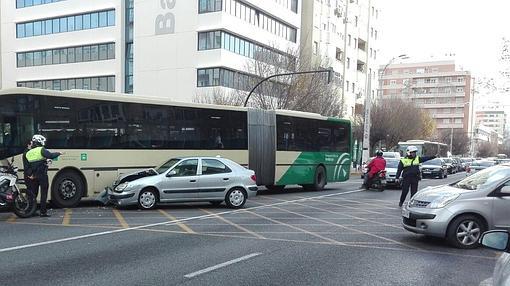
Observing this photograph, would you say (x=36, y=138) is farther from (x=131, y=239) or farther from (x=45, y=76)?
(x=45, y=76)

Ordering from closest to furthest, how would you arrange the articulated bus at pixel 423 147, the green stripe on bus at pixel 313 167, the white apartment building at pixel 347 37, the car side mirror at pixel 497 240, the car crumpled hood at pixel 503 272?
the car crumpled hood at pixel 503 272 → the car side mirror at pixel 497 240 → the green stripe on bus at pixel 313 167 → the articulated bus at pixel 423 147 → the white apartment building at pixel 347 37

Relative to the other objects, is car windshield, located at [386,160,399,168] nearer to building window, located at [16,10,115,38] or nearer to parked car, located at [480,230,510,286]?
parked car, located at [480,230,510,286]

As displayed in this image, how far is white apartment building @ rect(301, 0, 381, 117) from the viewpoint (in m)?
57.3

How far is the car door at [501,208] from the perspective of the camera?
8.38 meters

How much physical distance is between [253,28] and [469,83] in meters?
98.0

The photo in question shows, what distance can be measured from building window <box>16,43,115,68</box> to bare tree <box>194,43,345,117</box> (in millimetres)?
18876

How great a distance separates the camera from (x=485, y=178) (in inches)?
351

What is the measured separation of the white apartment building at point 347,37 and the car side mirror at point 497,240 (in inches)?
1959

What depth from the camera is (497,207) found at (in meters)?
8.41

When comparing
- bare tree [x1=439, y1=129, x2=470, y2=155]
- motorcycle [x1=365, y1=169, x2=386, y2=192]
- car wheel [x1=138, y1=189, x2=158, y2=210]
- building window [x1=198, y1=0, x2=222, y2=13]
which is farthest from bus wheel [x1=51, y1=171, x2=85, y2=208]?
bare tree [x1=439, y1=129, x2=470, y2=155]

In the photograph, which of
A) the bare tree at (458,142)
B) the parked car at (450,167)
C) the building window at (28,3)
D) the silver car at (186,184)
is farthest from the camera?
the bare tree at (458,142)

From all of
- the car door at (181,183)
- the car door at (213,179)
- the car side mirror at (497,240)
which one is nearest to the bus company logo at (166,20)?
the car door at (213,179)

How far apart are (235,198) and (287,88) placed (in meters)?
21.3

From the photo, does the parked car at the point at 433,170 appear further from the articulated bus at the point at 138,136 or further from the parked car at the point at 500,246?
the parked car at the point at 500,246
